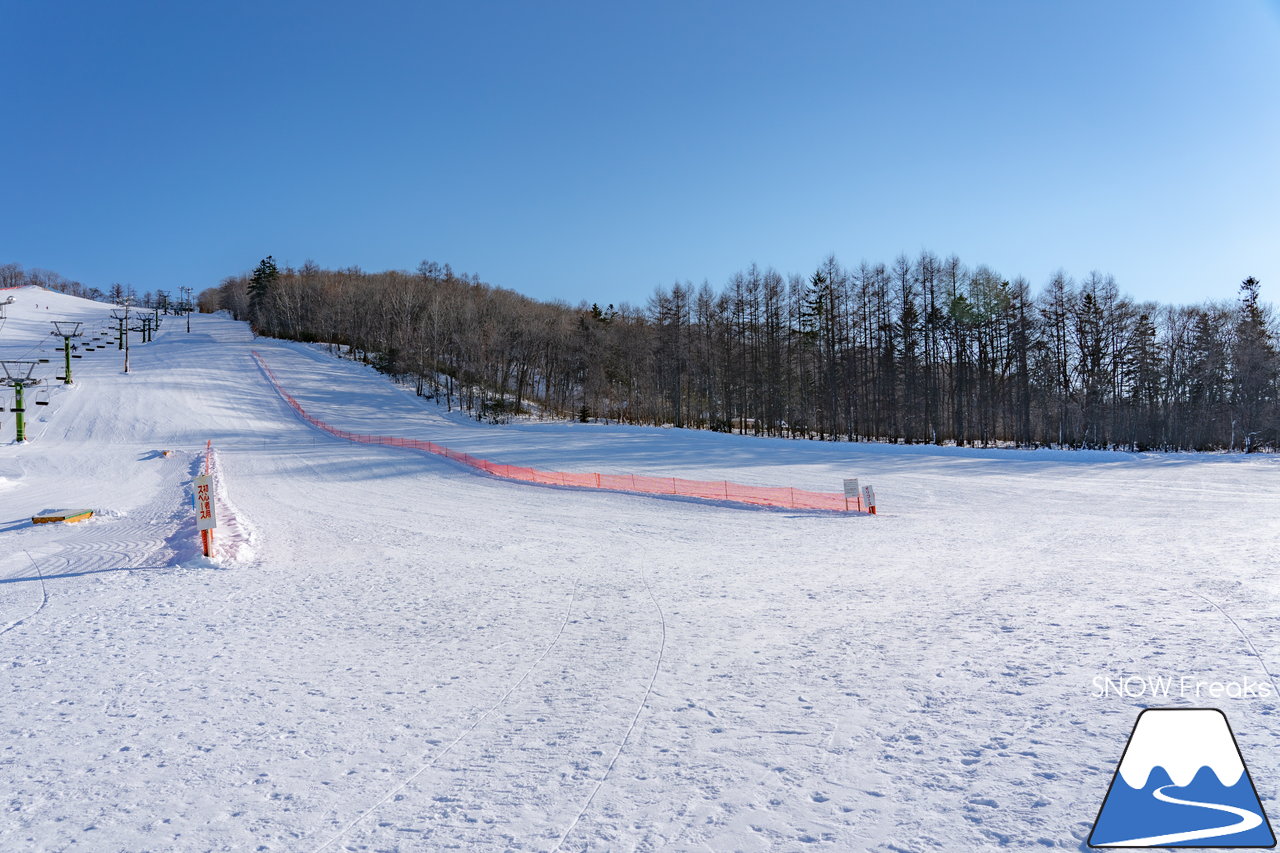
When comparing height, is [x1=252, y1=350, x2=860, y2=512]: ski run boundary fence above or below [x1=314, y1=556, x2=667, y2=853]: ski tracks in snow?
above

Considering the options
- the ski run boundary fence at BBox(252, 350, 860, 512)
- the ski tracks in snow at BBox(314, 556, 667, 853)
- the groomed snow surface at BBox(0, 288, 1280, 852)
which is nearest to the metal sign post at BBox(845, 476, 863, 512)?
the ski run boundary fence at BBox(252, 350, 860, 512)

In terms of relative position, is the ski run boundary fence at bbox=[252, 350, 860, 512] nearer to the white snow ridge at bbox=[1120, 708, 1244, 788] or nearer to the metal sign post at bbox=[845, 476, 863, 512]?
the metal sign post at bbox=[845, 476, 863, 512]

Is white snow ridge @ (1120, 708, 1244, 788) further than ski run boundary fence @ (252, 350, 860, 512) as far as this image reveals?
No

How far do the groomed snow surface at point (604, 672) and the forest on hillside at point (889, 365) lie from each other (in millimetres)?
30762

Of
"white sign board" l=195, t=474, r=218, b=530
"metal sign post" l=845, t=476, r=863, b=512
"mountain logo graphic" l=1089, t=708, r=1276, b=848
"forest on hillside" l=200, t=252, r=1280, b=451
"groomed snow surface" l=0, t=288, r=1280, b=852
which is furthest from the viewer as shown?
"forest on hillside" l=200, t=252, r=1280, b=451

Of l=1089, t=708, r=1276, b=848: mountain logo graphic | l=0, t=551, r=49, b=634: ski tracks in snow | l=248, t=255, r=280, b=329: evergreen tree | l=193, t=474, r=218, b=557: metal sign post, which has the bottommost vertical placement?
l=0, t=551, r=49, b=634: ski tracks in snow

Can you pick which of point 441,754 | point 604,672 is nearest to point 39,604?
point 441,754

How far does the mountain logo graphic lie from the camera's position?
3.48 m

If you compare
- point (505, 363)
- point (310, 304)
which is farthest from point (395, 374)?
point (310, 304)

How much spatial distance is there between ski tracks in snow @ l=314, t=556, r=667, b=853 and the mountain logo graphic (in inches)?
126

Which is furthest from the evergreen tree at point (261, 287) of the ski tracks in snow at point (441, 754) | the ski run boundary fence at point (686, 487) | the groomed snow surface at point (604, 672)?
the ski tracks in snow at point (441, 754)

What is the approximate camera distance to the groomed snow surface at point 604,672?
13.3 feet

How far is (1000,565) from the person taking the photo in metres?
11.3

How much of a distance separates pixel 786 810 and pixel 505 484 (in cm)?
2103
